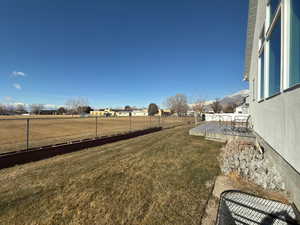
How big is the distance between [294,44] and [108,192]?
13.7ft

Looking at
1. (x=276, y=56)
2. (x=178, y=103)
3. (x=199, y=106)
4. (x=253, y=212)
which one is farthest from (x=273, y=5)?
(x=178, y=103)

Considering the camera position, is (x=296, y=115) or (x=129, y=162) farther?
(x=129, y=162)

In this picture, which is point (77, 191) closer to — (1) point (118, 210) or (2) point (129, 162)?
(1) point (118, 210)

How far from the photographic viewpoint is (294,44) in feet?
7.92

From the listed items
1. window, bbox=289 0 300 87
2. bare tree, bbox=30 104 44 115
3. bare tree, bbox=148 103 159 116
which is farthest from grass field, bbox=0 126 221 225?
bare tree, bbox=148 103 159 116

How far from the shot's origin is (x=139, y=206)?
256cm

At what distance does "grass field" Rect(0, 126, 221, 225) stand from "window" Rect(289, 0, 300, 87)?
8.01 feet

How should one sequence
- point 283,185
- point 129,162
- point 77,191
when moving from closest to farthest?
point 283,185, point 77,191, point 129,162

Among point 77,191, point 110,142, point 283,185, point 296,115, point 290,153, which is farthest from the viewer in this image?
point 110,142

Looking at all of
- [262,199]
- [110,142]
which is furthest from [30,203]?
[110,142]

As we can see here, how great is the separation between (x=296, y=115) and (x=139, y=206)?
Answer: 282cm

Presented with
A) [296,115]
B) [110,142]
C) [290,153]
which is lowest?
[110,142]

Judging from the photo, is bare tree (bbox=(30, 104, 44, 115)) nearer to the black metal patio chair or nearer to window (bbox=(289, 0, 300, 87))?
the black metal patio chair

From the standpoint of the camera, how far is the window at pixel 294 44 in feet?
7.59
